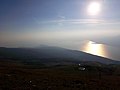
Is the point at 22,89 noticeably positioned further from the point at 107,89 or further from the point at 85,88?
the point at 107,89

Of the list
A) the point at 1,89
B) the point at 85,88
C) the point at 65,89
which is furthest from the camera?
the point at 85,88

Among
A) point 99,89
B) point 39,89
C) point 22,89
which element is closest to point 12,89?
point 22,89

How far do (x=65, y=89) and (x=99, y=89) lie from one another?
531 centimetres

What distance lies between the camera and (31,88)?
989 inches

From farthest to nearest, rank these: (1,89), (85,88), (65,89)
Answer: (85,88)
(65,89)
(1,89)

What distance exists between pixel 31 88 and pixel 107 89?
10765 millimetres

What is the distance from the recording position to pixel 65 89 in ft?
85.1

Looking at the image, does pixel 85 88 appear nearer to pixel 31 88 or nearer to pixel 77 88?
pixel 77 88

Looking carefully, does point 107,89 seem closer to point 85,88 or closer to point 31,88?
point 85,88

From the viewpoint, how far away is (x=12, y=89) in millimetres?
23906

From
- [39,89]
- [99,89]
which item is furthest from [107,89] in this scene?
[39,89]

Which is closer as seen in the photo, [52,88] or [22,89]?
[22,89]

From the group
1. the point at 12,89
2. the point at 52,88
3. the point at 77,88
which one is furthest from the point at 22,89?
the point at 77,88

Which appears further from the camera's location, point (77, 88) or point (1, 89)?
point (77, 88)
